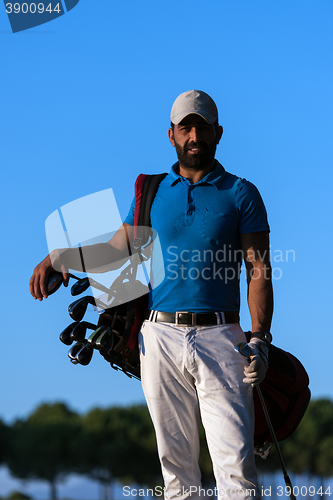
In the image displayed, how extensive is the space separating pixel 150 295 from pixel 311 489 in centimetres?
232

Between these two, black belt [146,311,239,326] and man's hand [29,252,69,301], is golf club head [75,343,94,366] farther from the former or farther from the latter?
black belt [146,311,239,326]

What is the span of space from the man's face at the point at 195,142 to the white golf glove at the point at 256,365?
128 cm

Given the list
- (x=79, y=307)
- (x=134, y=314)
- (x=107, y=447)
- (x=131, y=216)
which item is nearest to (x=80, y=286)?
(x=79, y=307)

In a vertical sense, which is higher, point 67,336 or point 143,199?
point 143,199

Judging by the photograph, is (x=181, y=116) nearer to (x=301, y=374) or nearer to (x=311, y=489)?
(x=301, y=374)

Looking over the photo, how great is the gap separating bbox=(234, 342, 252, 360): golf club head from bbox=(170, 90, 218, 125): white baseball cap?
149 cm

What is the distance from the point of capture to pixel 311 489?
183 inches

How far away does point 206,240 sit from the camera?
356cm

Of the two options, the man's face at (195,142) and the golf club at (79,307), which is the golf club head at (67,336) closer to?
the golf club at (79,307)

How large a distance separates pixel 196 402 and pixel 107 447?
3481 cm

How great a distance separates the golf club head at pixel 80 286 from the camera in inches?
148

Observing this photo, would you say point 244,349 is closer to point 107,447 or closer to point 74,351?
point 74,351

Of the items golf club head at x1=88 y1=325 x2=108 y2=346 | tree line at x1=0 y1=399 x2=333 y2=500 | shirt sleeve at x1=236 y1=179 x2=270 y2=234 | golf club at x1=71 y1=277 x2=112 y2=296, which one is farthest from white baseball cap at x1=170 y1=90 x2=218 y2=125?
tree line at x1=0 y1=399 x2=333 y2=500

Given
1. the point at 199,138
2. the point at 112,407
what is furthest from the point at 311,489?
the point at 112,407
